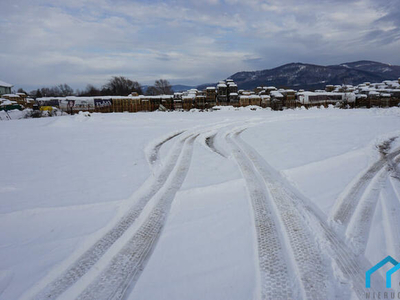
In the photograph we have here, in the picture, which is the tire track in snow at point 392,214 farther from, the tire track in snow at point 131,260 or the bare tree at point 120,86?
the bare tree at point 120,86

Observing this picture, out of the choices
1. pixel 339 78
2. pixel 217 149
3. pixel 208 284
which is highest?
pixel 339 78

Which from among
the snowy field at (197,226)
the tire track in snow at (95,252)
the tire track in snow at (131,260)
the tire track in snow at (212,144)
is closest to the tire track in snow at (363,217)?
the snowy field at (197,226)

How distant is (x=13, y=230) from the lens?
3.75m

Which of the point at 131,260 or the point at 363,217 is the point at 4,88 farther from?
the point at 363,217

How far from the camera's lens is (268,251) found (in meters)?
3.20

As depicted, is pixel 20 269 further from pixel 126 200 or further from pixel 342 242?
pixel 342 242

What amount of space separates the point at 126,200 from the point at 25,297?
2.31 m

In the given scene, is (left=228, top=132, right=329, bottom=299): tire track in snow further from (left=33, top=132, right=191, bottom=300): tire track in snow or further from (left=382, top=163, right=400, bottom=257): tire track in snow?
(left=33, top=132, right=191, bottom=300): tire track in snow

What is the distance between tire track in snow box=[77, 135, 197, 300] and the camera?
2578mm

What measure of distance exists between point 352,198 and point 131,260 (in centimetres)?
449

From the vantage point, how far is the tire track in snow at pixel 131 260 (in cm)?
258

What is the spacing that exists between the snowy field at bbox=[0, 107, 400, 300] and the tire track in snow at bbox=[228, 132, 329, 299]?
0.02 meters

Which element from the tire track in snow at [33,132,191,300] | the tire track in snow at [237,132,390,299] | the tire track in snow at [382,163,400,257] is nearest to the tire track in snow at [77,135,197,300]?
the tire track in snow at [33,132,191,300]

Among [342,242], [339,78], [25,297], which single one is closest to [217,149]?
[342,242]
